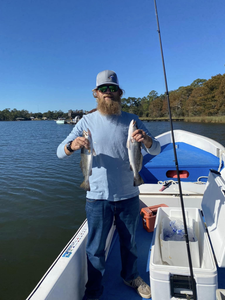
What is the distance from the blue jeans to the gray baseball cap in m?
1.20

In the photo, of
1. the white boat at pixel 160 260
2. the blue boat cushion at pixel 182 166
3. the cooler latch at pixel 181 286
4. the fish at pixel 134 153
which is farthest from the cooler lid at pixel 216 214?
the blue boat cushion at pixel 182 166

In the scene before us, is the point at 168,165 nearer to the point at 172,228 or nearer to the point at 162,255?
the point at 172,228

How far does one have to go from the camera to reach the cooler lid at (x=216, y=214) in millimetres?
2068

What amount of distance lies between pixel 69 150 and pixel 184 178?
15.4 ft

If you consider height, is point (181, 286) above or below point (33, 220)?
above

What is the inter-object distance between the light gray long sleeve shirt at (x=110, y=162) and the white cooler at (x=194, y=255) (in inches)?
30.2

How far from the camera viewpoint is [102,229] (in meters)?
2.11

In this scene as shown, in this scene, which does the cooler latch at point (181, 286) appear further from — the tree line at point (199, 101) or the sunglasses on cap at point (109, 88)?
the tree line at point (199, 101)

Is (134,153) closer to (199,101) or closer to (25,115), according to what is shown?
(199,101)

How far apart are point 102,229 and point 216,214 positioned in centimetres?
133

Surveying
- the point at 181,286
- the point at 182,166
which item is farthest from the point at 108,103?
the point at 182,166

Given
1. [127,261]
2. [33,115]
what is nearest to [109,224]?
[127,261]

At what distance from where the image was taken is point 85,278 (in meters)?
2.53

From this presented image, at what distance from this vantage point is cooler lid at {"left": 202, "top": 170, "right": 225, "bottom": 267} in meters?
2.07
